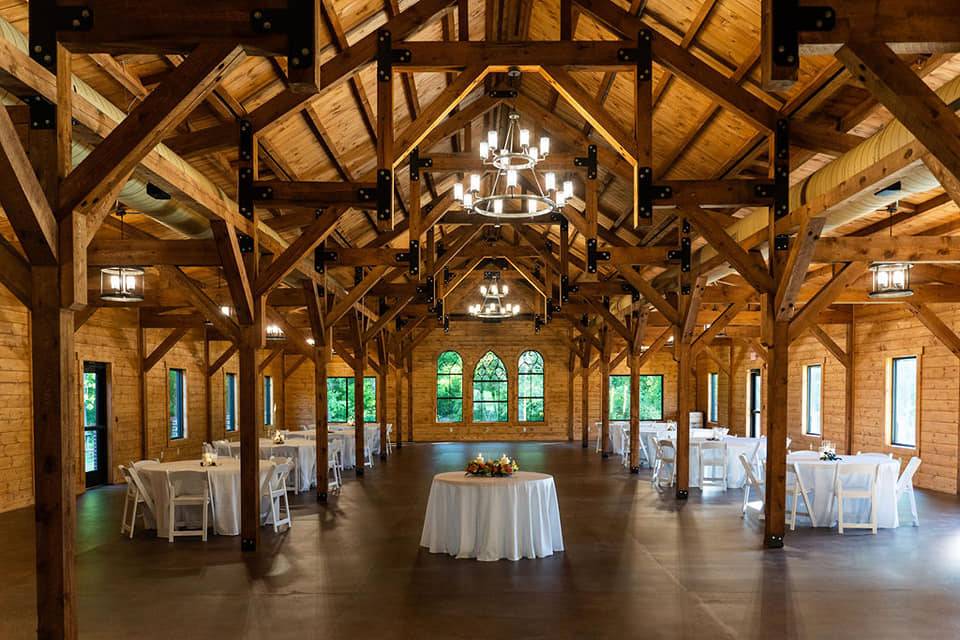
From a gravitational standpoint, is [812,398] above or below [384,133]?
below

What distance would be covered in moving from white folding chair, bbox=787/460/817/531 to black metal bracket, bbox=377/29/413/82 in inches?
242

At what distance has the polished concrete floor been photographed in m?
5.25

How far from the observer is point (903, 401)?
13.2 meters

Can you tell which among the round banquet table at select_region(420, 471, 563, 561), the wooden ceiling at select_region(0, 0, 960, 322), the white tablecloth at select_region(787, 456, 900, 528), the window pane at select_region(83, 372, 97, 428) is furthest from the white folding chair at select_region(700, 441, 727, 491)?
the window pane at select_region(83, 372, 97, 428)

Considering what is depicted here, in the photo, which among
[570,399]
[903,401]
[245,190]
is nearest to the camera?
[245,190]

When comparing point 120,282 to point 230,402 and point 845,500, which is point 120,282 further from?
point 230,402

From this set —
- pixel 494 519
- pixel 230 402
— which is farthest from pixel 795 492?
pixel 230 402

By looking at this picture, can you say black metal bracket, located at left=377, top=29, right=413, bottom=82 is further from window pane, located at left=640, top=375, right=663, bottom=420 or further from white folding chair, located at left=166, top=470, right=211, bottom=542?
window pane, located at left=640, top=375, right=663, bottom=420

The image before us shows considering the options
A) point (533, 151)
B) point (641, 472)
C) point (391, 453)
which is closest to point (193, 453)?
point (391, 453)

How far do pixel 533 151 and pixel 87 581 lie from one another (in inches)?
232

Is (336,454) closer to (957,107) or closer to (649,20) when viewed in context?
(649,20)

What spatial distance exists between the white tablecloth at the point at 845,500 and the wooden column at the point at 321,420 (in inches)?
246

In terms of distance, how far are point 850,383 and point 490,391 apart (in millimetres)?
11497

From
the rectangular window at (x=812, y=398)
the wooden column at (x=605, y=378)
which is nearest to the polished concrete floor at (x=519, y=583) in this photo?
the rectangular window at (x=812, y=398)
